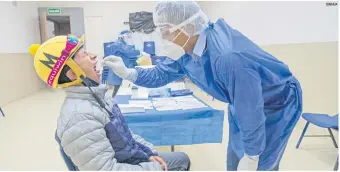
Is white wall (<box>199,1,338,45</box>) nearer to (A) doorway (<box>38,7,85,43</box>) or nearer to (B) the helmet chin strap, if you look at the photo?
(B) the helmet chin strap

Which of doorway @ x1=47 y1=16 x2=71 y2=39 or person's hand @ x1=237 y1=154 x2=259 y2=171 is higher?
doorway @ x1=47 y1=16 x2=71 y2=39

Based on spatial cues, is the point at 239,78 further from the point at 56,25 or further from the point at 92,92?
the point at 56,25

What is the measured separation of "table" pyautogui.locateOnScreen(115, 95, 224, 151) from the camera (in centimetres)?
175

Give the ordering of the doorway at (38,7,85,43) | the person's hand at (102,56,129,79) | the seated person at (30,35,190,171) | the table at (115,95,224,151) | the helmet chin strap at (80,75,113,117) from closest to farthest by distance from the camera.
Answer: the seated person at (30,35,190,171) < the helmet chin strap at (80,75,113,117) < the person's hand at (102,56,129,79) < the table at (115,95,224,151) < the doorway at (38,7,85,43)

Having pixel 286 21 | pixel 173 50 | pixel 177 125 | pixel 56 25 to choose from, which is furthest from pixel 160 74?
pixel 56 25

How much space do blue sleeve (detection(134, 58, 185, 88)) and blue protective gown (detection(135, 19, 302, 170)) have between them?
145 millimetres

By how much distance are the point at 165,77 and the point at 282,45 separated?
7.31 ft

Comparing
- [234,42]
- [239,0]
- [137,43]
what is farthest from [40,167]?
[137,43]

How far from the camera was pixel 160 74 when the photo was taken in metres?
1.59

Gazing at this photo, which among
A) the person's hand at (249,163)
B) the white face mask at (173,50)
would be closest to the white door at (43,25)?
the white face mask at (173,50)

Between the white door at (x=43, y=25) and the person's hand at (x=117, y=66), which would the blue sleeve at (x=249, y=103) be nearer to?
the person's hand at (x=117, y=66)

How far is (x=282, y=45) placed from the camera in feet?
10.7

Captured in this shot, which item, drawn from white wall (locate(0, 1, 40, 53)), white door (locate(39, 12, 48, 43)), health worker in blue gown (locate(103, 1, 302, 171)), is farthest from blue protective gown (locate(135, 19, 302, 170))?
white door (locate(39, 12, 48, 43))

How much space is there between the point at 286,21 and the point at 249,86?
248 centimetres
